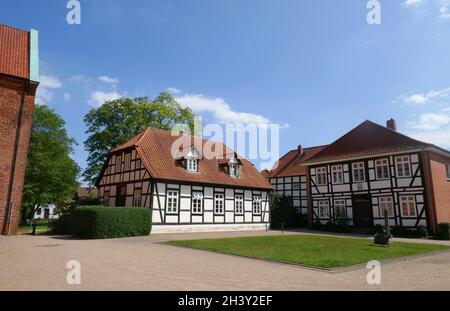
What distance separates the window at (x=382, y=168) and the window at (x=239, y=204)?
1172cm

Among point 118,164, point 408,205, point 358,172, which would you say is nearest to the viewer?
point 408,205

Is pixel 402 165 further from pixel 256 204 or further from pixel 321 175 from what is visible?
pixel 256 204

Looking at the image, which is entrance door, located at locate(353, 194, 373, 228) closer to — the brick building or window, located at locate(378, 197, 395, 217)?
window, located at locate(378, 197, 395, 217)

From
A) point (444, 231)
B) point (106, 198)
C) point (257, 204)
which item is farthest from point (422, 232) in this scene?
point (106, 198)

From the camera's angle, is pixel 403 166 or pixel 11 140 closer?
pixel 11 140

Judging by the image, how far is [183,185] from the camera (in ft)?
81.6

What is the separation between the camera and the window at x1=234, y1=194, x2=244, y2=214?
2866 centimetres

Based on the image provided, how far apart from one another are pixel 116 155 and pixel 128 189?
159 inches

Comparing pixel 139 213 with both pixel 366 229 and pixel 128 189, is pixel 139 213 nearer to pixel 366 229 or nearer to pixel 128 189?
pixel 128 189

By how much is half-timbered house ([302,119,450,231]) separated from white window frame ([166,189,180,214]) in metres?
13.8

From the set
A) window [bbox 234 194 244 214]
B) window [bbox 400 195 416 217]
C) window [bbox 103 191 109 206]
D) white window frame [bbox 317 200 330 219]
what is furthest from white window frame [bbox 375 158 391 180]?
window [bbox 103 191 109 206]

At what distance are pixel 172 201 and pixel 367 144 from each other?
57.9ft
